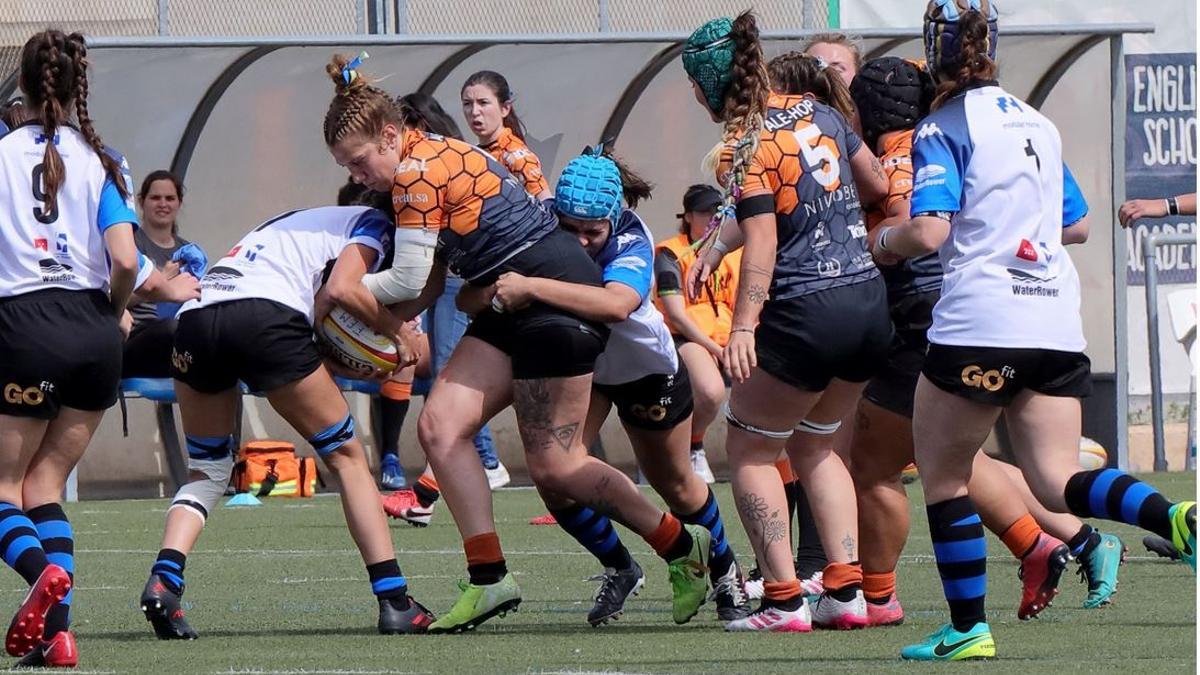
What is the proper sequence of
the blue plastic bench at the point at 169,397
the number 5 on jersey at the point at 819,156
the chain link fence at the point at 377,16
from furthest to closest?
the chain link fence at the point at 377,16
the blue plastic bench at the point at 169,397
the number 5 on jersey at the point at 819,156

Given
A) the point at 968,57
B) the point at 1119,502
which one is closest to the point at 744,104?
the point at 968,57

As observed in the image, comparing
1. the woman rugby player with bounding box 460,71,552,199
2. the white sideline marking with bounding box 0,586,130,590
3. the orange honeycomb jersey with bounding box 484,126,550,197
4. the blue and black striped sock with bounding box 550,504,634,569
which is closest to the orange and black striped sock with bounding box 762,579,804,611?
the blue and black striped sock with bounding box 550,504,634,569

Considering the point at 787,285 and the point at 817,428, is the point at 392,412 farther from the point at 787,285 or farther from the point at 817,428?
the point at 787,285

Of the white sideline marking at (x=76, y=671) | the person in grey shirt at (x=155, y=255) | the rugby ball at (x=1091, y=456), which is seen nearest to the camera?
the white sideline marking at (x=76, y=671)

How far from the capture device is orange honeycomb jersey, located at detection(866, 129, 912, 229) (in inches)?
273

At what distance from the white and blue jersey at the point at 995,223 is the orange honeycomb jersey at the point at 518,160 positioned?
4503 millimetres

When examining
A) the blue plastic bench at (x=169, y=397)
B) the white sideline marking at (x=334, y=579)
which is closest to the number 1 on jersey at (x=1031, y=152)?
the white sideline marking at (x=334, y=579)

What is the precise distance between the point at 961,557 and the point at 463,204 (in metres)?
1.95

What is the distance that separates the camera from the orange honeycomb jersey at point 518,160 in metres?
10.1

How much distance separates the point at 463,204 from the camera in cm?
666

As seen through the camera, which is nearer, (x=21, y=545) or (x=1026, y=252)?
(x=1026, y=252)

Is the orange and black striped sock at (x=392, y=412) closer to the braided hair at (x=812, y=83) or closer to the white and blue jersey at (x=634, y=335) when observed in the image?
the white and blue jersey at (x=634, y=335)

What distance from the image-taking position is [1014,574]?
27.6 feet

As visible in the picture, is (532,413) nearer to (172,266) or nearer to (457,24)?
(172,266)
